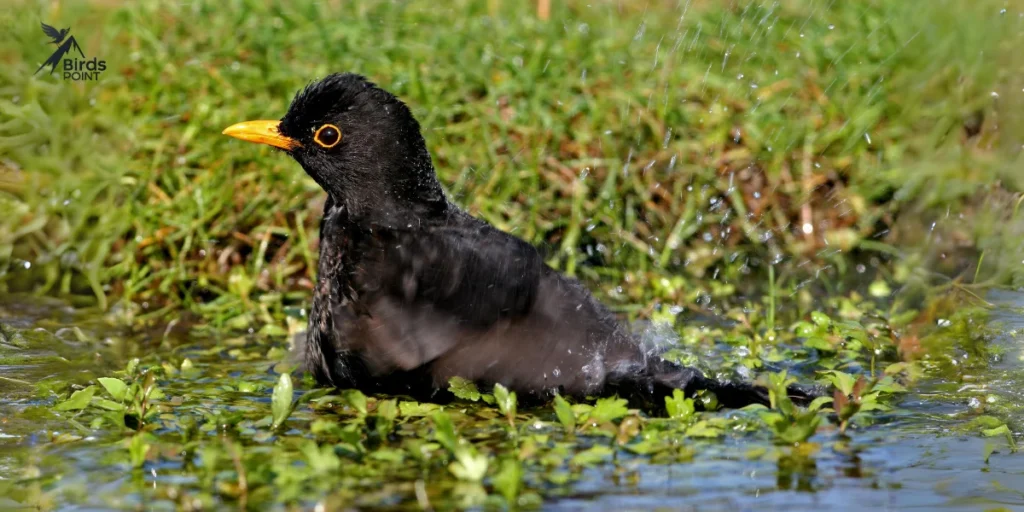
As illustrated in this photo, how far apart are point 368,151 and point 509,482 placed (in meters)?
1.90

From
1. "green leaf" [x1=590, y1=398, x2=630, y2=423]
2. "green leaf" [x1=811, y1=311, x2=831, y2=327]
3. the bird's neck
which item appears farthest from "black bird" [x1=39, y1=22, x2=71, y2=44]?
"green leaf" [x1=590, y1=398, x2=630, y2=423]

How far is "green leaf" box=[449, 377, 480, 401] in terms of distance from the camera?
4.36 metres

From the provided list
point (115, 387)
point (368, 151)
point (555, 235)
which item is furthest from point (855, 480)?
point (555, 235)

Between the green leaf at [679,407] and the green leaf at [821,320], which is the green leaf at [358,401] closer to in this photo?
the green leaf at [679,407]

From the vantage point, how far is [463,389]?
4.38 metres

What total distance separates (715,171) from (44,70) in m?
3.88

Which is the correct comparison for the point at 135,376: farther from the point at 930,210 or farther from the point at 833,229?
the point at 930,210

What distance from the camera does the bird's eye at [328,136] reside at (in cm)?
508

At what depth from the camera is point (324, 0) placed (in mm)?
8664

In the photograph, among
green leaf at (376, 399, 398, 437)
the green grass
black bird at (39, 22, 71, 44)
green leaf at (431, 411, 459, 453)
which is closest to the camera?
green leaf at (431, 411, 459, 453)

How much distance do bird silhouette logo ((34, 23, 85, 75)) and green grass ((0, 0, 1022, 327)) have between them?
0.06m

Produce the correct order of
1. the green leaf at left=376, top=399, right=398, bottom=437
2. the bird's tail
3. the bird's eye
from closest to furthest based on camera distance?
the green leaf at left=376, top=399, right=398, bottom=437, the bird's tail, the bird's eye

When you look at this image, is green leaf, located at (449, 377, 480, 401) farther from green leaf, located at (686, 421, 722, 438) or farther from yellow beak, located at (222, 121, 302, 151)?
yellow beak, located at (222, 121, 302, 151)

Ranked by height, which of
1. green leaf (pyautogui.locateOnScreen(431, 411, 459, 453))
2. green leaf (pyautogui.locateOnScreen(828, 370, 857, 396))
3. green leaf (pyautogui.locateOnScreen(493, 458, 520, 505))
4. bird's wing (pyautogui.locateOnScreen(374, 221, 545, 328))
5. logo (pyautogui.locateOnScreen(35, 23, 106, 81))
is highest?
logo (pyautogui.locateOnScreen(35, 23, 106, 81))
